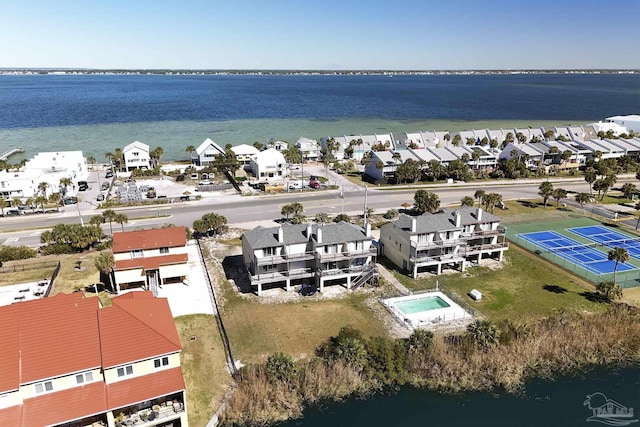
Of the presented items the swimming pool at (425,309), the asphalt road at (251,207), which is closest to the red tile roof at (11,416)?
the swimming pool at (425,309)

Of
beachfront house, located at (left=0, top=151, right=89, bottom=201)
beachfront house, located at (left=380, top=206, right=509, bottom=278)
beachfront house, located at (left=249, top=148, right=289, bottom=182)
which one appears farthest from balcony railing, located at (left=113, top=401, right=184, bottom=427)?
beachfront house, located at (left=249, top=148, right=289, bottom=182)

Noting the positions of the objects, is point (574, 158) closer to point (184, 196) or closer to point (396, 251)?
point (396, 251)

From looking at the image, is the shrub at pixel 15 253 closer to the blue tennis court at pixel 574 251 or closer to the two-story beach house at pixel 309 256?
the two-story beach house at pixel 309 256

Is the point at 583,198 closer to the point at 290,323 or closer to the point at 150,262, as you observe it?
the point at 290,323

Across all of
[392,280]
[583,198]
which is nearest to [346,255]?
[392,280]

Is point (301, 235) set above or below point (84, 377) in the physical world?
above

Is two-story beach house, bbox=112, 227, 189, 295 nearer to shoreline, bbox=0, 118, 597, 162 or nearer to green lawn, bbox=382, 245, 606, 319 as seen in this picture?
green lawn, bbox=382, 245, 606, 319

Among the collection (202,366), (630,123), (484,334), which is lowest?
(202,366)
